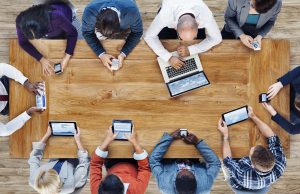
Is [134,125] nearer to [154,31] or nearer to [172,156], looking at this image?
[172,156]

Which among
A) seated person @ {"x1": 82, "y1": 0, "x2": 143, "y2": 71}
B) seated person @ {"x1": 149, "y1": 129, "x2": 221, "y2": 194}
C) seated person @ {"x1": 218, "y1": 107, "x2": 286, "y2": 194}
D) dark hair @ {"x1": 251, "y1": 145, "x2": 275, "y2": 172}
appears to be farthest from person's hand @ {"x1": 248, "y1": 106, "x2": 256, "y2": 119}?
seated person @ {"x1": 82, "y1": 0, "x2": 143, "y2": 71}

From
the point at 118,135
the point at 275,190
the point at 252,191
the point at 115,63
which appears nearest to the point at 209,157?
the point at 252,191

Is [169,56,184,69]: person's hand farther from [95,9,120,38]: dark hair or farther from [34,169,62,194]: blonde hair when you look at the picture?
[34,169,62,194]: blonde hair

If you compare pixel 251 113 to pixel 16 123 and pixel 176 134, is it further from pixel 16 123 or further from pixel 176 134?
pixel 16 123

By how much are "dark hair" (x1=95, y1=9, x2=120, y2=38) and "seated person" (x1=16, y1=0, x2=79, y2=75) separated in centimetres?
29

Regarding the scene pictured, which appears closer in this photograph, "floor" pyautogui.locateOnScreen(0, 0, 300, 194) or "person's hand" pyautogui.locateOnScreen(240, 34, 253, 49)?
"person's hand" pyautogui.locateOnScreen(240, 34, 253, 49)

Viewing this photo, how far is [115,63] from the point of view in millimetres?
2547

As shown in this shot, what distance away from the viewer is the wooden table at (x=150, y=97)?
101 inches

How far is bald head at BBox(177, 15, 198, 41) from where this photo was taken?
2355 millimetres

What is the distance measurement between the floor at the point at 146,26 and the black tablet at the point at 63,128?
3.48ft

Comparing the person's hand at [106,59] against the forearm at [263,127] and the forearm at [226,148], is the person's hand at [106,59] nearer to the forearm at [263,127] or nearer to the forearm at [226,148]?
the forearm at [226,148]

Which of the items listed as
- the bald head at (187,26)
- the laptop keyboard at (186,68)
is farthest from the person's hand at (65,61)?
the bald head at (187,26)

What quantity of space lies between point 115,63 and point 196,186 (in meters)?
0.95

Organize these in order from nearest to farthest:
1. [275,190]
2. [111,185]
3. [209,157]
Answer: [111,185], [209,157], [275,190]
